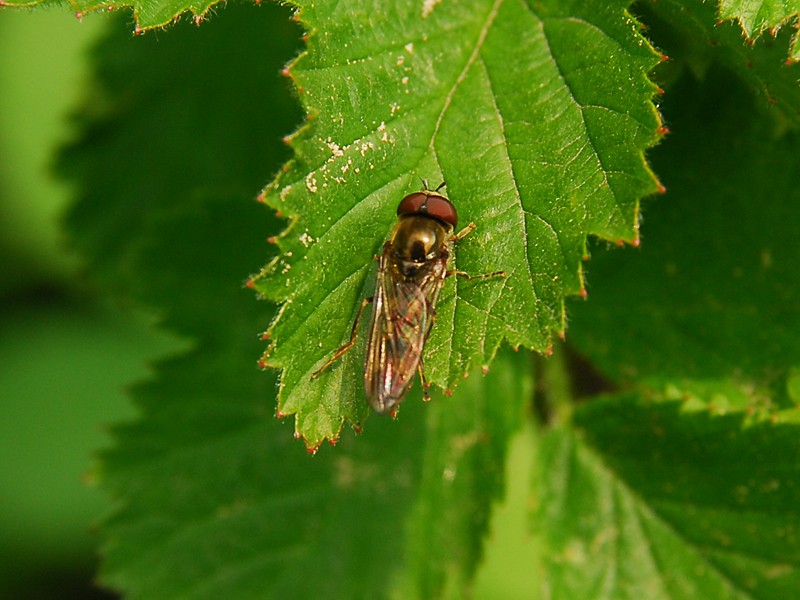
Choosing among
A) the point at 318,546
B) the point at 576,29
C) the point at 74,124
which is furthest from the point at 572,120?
the point at 74,124

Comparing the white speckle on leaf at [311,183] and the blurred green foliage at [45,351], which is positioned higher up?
the blurred green foliage at [45,351]

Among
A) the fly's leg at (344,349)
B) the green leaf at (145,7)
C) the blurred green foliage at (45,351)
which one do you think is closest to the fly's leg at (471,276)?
the fly's leg at (344,349)

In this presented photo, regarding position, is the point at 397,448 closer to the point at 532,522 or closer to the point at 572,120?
the point at 532,522

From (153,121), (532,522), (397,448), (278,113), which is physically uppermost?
(153,121)

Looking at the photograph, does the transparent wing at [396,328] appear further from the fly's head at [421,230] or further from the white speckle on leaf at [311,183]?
the white speckle on leaf at [311,183]

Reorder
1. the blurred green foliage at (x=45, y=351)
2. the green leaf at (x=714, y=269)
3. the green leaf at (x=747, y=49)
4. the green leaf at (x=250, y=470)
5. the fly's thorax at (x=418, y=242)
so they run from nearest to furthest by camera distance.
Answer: the green leaf at (x=747, y=49) < the fly's thorax at (x=418, y=242) < the green leaf at (x=714, y=269) < the green leaf at (x=250, y=470) < the blurred green foliage at (x=45, y=351)

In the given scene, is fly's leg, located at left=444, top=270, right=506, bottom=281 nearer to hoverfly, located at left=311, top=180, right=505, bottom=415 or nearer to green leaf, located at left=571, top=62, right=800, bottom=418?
hoverfly, located at left=311, top=180, right=505, bottom=415

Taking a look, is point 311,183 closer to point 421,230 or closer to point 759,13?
point 421,230

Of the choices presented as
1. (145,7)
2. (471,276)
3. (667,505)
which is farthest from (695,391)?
(145,7)
